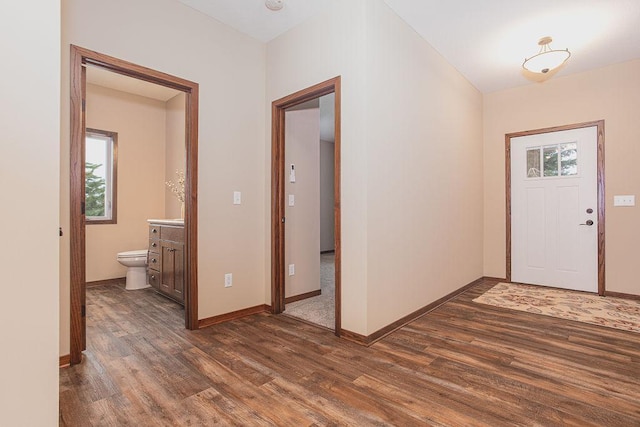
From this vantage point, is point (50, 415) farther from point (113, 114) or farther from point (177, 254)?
point (113, 114)

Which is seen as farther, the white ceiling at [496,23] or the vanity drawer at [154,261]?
the vanity drawer at [154,261]

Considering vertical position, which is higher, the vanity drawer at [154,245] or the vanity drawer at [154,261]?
the vanity drawer at [154,245]

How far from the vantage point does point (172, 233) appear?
11.3ft

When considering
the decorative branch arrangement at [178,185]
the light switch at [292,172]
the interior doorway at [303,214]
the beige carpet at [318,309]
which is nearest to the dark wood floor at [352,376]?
the beige carpet at [318,309]

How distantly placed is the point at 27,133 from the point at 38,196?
0.72ft

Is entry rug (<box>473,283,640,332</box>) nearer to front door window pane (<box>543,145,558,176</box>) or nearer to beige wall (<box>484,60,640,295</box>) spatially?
beige wall (<box>484,60,640,295</box>)

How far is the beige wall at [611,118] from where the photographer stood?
→ 3.69 metres

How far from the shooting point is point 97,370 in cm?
200

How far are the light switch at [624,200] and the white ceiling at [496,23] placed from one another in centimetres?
160

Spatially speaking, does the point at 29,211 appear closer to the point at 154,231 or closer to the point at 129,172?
the point at 154,231

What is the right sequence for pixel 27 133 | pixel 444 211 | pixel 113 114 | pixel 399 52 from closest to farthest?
pixel 27 133 < pixel 399 52 < pixel 444 211 < pixel 113 114

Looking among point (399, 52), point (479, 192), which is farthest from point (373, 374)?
point (479, 192)

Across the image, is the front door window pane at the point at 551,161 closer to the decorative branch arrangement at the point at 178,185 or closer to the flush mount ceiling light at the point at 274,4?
the flush mount ceiling light at the point at 274,4

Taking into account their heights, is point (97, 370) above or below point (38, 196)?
below
